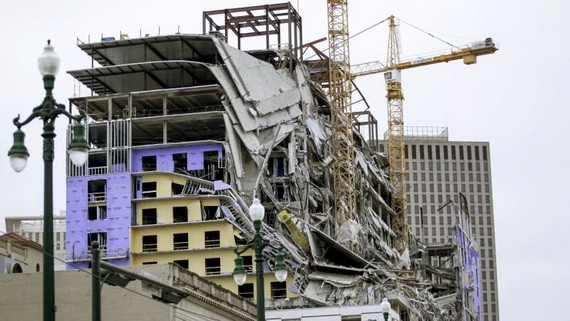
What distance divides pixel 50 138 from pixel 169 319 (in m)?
36.2

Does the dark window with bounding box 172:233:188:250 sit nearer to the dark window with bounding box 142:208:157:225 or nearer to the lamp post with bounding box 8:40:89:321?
the dark window with bounding box 142:208:157:225

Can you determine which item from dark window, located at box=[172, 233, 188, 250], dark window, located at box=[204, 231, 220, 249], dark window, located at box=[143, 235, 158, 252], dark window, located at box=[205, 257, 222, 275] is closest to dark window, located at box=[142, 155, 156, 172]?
dark window, located at box=[143, 235, 158, 252]

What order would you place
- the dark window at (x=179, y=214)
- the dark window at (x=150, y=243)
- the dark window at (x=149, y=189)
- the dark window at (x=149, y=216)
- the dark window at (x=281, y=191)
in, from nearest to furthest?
1. the dark window at (x=150, y=243)
2. the dark window at (x=179, y=214)
3. the dark window at (x=149, y=216)
4. the dark window at (x=149, y=189)
5. the dark window at (x=281, y=191)

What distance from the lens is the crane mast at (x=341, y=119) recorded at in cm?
15588

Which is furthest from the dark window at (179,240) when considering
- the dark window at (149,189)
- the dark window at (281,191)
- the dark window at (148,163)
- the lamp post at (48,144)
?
the lamp post at (48,144)

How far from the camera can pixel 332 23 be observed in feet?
516

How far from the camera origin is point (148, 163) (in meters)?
138

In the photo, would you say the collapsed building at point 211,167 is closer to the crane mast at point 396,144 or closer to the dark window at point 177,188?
the dark window at point 177,188

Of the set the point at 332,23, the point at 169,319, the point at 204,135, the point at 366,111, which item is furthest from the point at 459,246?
the point at 169,319

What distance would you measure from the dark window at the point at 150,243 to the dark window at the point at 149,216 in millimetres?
2042

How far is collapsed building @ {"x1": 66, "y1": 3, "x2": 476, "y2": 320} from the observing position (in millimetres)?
131750

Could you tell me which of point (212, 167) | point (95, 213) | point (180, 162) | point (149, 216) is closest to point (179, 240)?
point (149, 216)

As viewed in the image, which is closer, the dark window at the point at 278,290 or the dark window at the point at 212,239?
the dark window at the point at 278,290

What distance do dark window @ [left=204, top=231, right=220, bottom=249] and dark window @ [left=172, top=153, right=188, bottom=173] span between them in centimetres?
823
